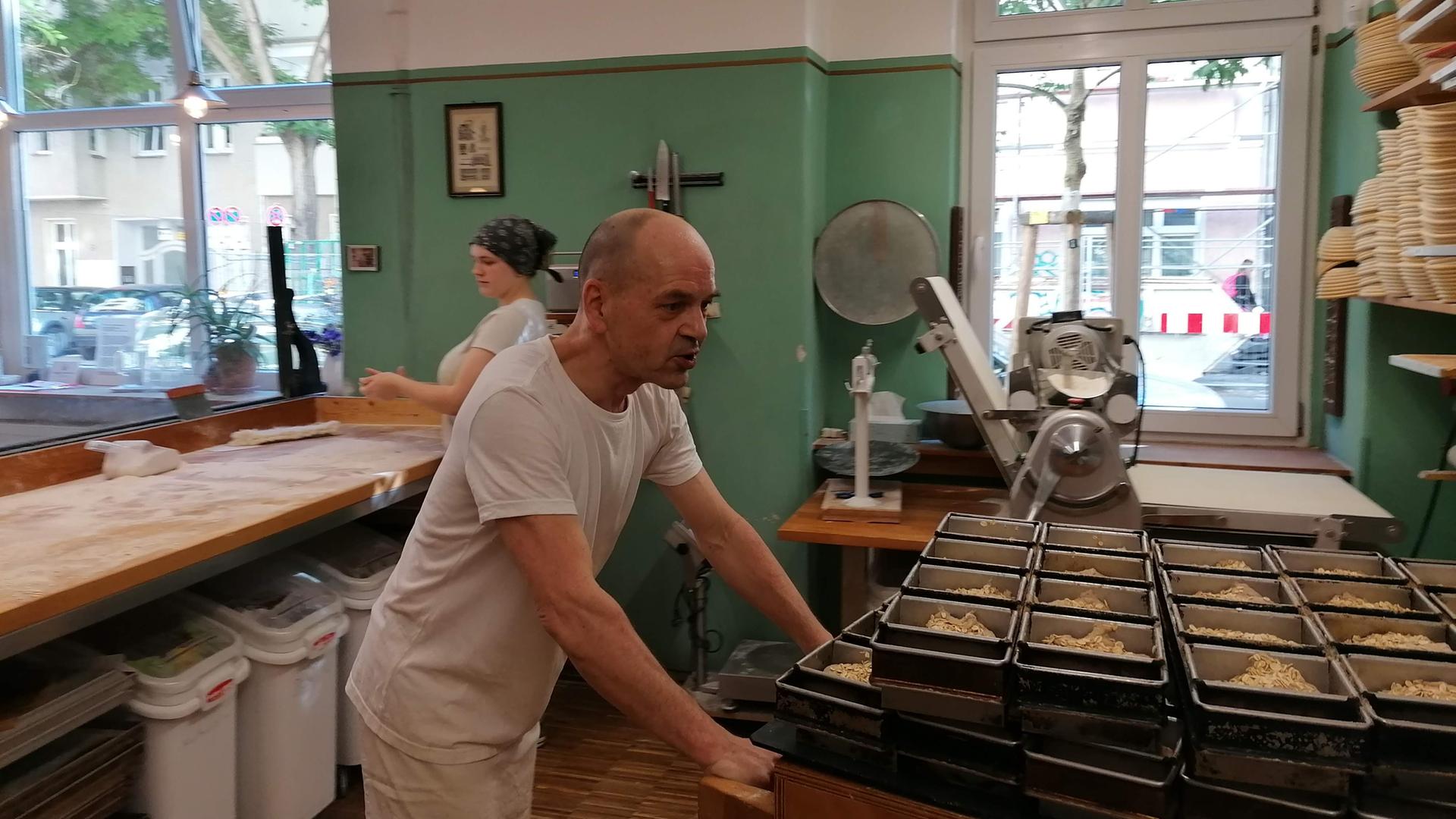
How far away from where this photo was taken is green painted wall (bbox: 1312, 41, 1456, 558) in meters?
3.11

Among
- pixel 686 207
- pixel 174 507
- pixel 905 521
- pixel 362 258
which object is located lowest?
pixel 905 521

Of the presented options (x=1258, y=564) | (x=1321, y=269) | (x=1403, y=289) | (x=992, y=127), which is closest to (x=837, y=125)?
(x=992, y=127)

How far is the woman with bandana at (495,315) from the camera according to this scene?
120 inches

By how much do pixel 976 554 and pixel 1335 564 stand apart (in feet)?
1.68

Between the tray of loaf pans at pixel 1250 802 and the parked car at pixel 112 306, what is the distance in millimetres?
5145

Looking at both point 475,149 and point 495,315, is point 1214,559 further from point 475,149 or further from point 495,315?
point 475,149

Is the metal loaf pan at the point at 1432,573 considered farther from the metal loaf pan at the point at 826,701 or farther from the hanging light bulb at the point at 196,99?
the hanging light bulb at the point at 196,99

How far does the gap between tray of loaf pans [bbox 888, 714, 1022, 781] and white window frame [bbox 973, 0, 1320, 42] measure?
3236 millimetres

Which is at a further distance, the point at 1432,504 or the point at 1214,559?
the point at 1432,504

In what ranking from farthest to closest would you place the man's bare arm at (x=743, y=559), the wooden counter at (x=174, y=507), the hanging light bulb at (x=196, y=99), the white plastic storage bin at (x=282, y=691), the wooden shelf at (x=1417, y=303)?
the hanging light bulb at (x=196, y=99) < the white plastic storage bin at (x=282, y=691) < the wooden shelf at (x=1417, y=303) < the wooden counter at (x=174, y=507) < the man's bare arm at (x=743, y=559)

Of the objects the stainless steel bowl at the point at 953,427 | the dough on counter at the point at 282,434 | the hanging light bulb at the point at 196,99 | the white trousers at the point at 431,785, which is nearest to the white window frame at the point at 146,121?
the hanging light bulb at the point at 196,99

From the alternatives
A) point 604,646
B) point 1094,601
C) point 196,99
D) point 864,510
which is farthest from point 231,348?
point 1094,601

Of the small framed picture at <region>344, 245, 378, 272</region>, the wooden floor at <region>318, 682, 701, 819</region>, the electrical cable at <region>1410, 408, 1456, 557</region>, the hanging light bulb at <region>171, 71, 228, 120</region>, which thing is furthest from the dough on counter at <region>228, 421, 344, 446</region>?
the electrical cable at <region>1410, 408, 1456, 557</region>

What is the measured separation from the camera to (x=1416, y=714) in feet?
3.38
